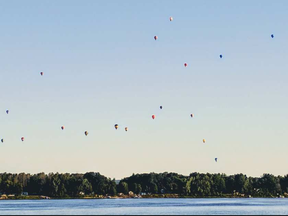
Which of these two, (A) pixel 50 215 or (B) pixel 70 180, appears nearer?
(A) pixel 50 215

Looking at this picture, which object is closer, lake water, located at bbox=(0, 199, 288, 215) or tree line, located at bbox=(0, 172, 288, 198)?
lake water, located at bbox=(0, 199, 288, 215)

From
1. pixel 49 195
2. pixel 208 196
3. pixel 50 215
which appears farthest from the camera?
→ pixel 208 196

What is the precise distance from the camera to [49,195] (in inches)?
7072

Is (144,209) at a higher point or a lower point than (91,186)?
lower

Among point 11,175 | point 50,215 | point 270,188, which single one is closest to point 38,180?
point 11,175

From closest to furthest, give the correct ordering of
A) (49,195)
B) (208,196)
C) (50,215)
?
1. (50,215)
2. (49,195)
3. (208,196)

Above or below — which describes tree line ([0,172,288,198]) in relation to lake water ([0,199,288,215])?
above

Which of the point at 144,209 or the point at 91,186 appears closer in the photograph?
the point at 144,209

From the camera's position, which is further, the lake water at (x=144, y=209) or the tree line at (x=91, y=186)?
the tree line at (x=91, y=186)

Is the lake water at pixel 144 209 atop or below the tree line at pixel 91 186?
below

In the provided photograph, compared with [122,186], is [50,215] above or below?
below

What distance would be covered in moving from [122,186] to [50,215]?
363 ft

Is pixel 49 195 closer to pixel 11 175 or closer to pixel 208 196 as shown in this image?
pixel 11 175

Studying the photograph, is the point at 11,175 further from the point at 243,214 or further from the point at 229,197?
the point at 243,214
